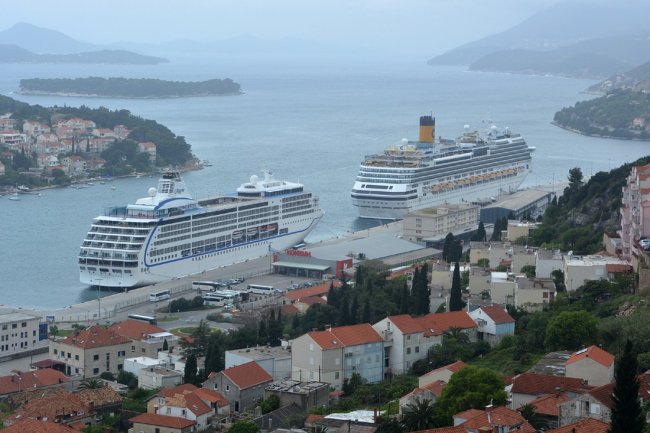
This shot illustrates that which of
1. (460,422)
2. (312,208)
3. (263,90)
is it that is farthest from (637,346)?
(263,90)

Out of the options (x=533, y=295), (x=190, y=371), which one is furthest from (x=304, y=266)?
(x=190, y=371)

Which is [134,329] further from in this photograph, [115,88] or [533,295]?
[115,88]

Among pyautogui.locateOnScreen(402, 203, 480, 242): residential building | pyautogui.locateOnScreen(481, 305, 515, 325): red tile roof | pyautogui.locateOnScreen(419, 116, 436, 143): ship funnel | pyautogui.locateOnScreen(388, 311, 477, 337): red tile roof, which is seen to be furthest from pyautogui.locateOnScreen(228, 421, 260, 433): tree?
pyautogui.locateOnScreen(419, 116, 436, 143): ship funnel

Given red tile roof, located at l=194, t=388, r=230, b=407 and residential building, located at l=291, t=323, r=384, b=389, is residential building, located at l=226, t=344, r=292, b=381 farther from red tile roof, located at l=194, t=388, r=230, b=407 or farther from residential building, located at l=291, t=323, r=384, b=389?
red tile roof, located at l=194, t=388, r=230, b=407

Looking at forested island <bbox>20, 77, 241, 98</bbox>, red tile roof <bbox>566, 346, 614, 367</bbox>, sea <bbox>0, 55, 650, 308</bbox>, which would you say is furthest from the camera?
forested island <bbox>20, 77, 241, 98</bbox>

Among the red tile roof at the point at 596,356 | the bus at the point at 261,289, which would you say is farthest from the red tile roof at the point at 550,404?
the bus at the point at 261,289

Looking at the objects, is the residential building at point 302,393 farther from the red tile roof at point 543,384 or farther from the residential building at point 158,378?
the red tile roof at point 543,384
